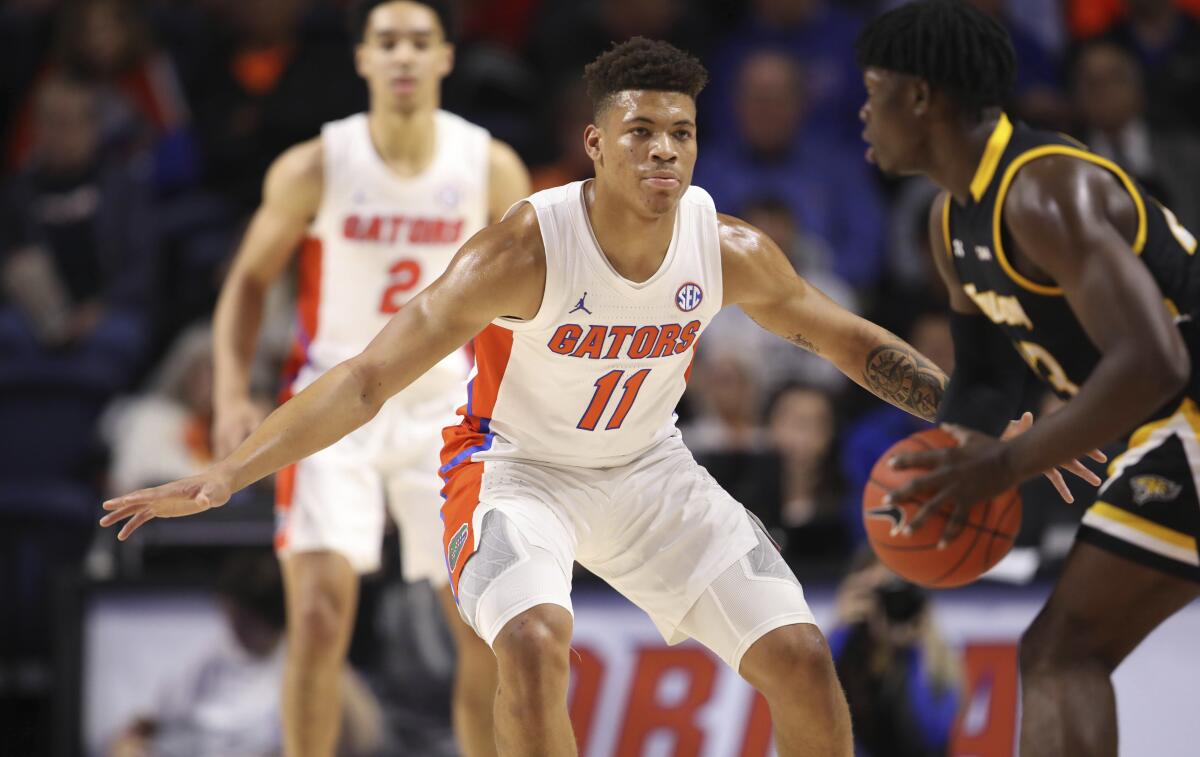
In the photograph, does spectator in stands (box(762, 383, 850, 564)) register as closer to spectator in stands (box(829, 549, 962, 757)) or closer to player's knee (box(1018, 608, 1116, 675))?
spectator in stands (box(829, 549, 962, 757))

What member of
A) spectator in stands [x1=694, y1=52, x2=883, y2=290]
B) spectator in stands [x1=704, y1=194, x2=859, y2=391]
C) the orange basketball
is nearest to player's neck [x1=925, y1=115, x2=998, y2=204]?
the orange basketball

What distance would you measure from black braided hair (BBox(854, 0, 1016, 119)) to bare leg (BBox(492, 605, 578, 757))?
5.72 ft

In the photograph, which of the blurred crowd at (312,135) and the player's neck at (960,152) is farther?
the blurred crowd at (312,135)

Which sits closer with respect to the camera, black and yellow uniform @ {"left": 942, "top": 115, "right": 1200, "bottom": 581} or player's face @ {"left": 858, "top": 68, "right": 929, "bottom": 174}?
black and yellow uniform @ {"left": 942, "top": 115, "right": 1200, "bottom": 581}

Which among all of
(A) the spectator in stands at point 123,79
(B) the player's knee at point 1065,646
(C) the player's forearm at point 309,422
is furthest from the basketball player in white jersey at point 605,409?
(A) the spectator in stands at point 123,79

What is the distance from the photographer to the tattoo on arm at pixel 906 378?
4992 mm

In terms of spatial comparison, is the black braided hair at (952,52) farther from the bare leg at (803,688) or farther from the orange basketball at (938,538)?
the bare leg at (803,688)

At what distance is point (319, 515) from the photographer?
19.3ft

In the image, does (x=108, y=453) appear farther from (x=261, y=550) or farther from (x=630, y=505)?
(x=630, y=505)

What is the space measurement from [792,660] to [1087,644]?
851 millimetres

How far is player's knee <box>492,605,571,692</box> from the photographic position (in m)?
4.43

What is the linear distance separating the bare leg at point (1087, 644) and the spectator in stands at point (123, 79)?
7.29 meters

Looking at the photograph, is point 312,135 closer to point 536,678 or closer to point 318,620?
point 318,620

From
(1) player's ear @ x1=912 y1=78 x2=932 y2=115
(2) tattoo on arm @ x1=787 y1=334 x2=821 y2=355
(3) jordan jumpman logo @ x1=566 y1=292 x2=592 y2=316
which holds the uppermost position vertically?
(1) player's ear @ x1=912 y1=78 x2=932 y2=115
